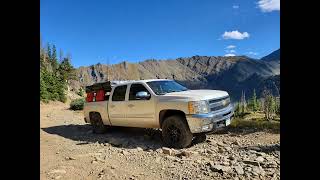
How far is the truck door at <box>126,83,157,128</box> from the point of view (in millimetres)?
9625

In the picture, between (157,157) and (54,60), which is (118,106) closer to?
(157,157)

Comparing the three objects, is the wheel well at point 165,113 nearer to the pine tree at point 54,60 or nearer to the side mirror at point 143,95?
the side mirror at point 143,95

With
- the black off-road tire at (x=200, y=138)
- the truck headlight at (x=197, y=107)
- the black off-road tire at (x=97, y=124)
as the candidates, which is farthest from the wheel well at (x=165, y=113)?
the black off-road tire at (x=97, y=124)

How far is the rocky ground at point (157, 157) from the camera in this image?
6598 millimetres

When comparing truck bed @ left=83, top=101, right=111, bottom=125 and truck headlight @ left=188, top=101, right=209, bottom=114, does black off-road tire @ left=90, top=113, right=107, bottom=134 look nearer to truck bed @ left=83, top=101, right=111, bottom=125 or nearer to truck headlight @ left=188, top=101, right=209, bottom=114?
truck bed @ left=83, top=101, right=111, bottom=125

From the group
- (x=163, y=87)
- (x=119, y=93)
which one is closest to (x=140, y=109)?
(x=163, y=87)

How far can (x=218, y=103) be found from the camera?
9023 mm

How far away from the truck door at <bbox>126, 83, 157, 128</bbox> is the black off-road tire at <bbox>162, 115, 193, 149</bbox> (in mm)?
715

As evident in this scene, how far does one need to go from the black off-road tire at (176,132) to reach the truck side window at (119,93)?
7.78 ft

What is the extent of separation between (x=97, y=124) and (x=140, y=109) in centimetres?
276
